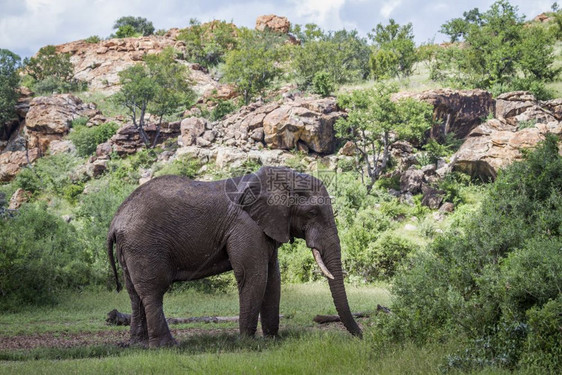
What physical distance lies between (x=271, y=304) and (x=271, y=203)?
1.94 metres

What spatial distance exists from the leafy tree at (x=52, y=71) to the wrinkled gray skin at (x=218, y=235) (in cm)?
6014

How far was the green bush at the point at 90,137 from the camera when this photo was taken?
49906 millimetres

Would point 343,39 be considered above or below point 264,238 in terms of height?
above

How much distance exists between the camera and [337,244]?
10.1 m

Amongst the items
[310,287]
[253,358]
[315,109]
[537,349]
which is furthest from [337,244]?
[315,109]

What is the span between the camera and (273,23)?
87.2 m

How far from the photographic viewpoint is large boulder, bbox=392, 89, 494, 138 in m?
40.6

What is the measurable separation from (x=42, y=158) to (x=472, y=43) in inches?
1520

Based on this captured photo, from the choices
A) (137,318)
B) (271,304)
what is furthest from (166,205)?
(271,304)

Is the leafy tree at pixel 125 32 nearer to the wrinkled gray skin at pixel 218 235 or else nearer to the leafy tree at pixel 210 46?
the leafy tree at pixel 210 46

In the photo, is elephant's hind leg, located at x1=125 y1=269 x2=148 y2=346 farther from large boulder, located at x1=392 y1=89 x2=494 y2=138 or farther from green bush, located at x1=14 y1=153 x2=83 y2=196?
green bush, located at x1=14 y1=153 x2=83 y2=196

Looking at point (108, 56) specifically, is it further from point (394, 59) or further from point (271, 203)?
point (271, 203)

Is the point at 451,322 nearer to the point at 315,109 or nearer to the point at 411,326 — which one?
the point at 411,326

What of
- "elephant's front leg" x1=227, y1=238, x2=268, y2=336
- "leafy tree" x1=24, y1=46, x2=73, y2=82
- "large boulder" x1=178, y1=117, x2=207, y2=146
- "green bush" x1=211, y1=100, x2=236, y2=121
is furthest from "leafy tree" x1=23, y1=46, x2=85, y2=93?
"elephant's front leg" x1=227, y1=238, x2=268, y2=336
